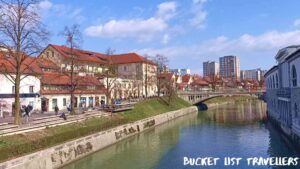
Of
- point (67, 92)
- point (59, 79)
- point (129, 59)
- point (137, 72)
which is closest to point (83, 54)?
point (137, 72)

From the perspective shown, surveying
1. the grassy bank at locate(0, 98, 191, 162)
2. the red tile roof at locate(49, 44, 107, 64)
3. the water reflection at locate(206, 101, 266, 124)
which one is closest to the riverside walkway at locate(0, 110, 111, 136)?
the grassy bank at locate(0, 98, 191, 162)

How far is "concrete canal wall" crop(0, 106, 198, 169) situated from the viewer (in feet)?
78.0

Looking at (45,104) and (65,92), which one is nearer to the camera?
(45,104)

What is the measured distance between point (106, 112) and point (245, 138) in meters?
21.0

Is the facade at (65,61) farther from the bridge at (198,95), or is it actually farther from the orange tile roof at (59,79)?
the bridge at (198,95)

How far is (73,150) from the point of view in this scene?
31422 millimetres

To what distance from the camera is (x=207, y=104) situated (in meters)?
118

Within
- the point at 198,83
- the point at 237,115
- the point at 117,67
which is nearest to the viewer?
the point at 237,115

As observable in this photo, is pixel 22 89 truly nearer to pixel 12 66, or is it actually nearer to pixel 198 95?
pixel 12 66

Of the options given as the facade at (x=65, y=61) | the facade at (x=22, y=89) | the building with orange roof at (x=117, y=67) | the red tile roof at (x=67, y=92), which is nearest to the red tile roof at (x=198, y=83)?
the building with orange roof at (x=117, y=67)

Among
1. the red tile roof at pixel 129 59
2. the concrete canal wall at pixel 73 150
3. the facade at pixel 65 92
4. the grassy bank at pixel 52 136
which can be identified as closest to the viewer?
the concrete canal wall at pixel 73 150

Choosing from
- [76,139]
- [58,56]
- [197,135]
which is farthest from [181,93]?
[76,139]

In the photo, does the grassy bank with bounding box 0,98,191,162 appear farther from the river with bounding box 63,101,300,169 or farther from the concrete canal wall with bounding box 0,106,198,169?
the river with bounding box 63,101,300,169

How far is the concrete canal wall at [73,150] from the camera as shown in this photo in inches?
936
